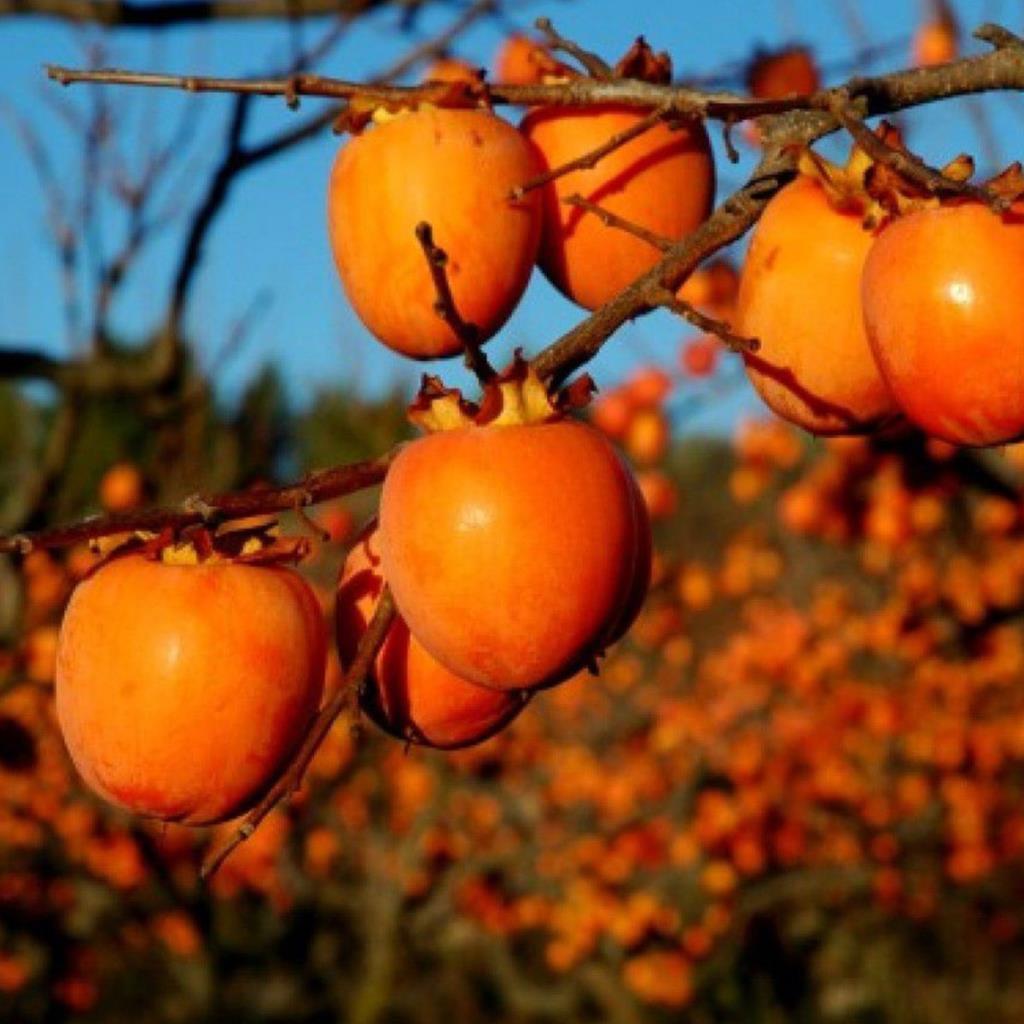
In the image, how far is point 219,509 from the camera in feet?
3.03

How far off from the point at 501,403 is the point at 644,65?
1.21ft

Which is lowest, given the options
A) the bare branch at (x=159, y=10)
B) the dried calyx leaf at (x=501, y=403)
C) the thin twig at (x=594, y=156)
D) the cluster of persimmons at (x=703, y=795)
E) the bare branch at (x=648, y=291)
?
the cluster of persimmons at (x=703, y=795)

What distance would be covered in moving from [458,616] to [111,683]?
21 centimetres

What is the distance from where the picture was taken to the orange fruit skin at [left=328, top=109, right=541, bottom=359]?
101cm

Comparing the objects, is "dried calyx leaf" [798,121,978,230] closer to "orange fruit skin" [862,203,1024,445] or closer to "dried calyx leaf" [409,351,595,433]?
"orange fruit skin" [862,203,1024,445]

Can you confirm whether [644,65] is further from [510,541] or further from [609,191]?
[510,541]

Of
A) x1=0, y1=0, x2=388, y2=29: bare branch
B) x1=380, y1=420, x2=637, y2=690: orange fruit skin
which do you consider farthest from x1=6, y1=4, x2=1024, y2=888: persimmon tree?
x1=0, y1=0, x2=388, y2=29: bare branch

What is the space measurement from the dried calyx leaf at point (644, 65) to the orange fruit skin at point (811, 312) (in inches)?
7.9

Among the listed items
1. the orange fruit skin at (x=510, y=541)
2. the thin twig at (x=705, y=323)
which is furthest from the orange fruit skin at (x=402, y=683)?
the thin twig at (x=705, y=323)

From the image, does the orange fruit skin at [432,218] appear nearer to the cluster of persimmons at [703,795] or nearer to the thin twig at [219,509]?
the thin twig at [219,509]

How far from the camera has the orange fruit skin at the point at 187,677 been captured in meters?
0.91

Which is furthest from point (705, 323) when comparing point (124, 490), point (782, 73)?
point (124, 490)

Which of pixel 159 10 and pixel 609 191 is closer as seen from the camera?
pixel 609 191

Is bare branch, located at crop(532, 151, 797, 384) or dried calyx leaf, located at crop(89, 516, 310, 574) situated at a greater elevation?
bare branch, located at crop(532, 151, 797, 384)
